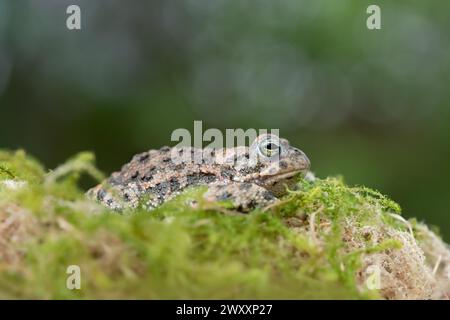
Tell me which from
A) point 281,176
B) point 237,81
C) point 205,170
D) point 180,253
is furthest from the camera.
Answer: point 237,81

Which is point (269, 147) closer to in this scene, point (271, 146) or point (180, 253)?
point (271, 146)

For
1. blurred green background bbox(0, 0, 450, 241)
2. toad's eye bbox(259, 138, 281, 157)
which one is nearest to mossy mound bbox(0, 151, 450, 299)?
toad's eye bbox(259, 138, 281, 157)

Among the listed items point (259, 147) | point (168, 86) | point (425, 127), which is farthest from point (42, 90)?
point (259, 147)

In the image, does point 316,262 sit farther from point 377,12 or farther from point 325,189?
point 377,12

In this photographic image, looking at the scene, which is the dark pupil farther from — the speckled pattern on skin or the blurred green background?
the blurred green background

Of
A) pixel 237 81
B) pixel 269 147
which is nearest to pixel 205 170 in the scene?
pixel 269 147
